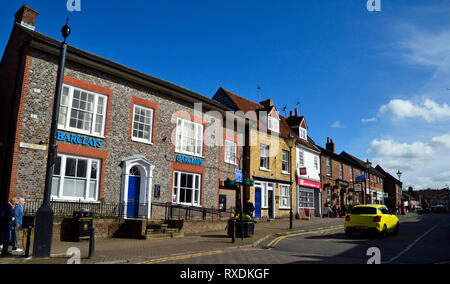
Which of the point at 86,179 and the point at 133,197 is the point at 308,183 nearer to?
the point at 133,197

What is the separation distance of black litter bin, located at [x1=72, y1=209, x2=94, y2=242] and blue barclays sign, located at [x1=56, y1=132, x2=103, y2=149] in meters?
3.22

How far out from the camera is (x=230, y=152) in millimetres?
23516

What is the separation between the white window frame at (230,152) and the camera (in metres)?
23.1

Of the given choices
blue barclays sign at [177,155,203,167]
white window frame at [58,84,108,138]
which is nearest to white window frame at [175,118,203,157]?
blue barclays sign at [177,155,203,167]

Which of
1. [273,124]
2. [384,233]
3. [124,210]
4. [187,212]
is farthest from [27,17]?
[384,233]

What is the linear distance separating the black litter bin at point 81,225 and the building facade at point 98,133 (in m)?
1.53

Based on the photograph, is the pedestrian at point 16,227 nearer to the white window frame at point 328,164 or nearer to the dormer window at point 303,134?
the dormer window at point 303,134

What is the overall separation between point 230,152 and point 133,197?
8.82 meters

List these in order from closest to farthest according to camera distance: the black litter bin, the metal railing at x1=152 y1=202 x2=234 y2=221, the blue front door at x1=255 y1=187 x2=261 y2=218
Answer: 1. the black litter bin
2. the metal railing at x1=152 y1=202 x2=234 y2=221
3. the blue front door at x1=255 y1=187 x2=261 y2=218

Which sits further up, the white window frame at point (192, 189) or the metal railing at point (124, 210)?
the white window frame at point (192, 189)

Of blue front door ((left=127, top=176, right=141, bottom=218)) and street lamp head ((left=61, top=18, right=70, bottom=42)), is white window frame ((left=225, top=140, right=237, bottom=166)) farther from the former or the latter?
street lamp head ((left=61, top=18, right=70, bottom=42))

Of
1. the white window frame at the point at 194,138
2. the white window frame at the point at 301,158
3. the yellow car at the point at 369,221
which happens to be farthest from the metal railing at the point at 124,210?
the white window frame at the point at 301,158

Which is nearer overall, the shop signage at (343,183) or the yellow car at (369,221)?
the yellow car at (369,221)

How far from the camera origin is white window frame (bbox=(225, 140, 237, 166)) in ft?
75.9
